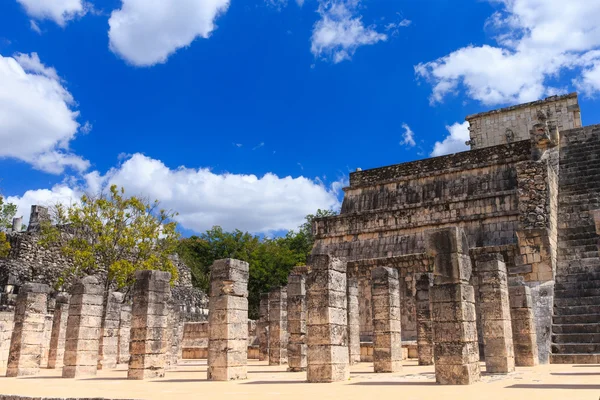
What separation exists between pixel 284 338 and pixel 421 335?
15.2 ft

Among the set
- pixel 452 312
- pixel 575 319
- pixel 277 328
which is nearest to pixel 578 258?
pixel 575 319

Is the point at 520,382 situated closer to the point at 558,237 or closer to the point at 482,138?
the point at 558,237

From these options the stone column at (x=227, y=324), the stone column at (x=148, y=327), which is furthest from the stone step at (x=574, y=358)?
the stone column at (x=148, y=327)

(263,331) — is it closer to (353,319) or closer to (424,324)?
(353,319)

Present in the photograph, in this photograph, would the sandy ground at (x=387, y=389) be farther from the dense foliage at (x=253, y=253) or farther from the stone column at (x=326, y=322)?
the dense foliage at (x=253, y=253)

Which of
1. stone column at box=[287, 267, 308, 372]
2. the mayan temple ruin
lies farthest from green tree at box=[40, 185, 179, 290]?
stone column at box=[287, 267, 308, 372]

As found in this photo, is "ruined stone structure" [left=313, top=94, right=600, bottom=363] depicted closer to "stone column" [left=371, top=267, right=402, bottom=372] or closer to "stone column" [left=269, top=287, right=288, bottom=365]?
"stone column" [left=371, top=267, right=402, bottom=372]

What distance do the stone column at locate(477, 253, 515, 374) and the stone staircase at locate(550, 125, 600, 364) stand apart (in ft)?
6.62

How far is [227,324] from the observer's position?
1198 cm

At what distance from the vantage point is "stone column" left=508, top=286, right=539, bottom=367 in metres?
13.5

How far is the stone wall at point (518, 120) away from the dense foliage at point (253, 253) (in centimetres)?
1663

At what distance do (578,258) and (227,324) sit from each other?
33.3 feet

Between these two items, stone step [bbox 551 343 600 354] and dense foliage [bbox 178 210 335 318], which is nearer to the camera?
stone step [bbox 551 343 600 354]

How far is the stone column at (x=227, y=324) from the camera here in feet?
38.8
